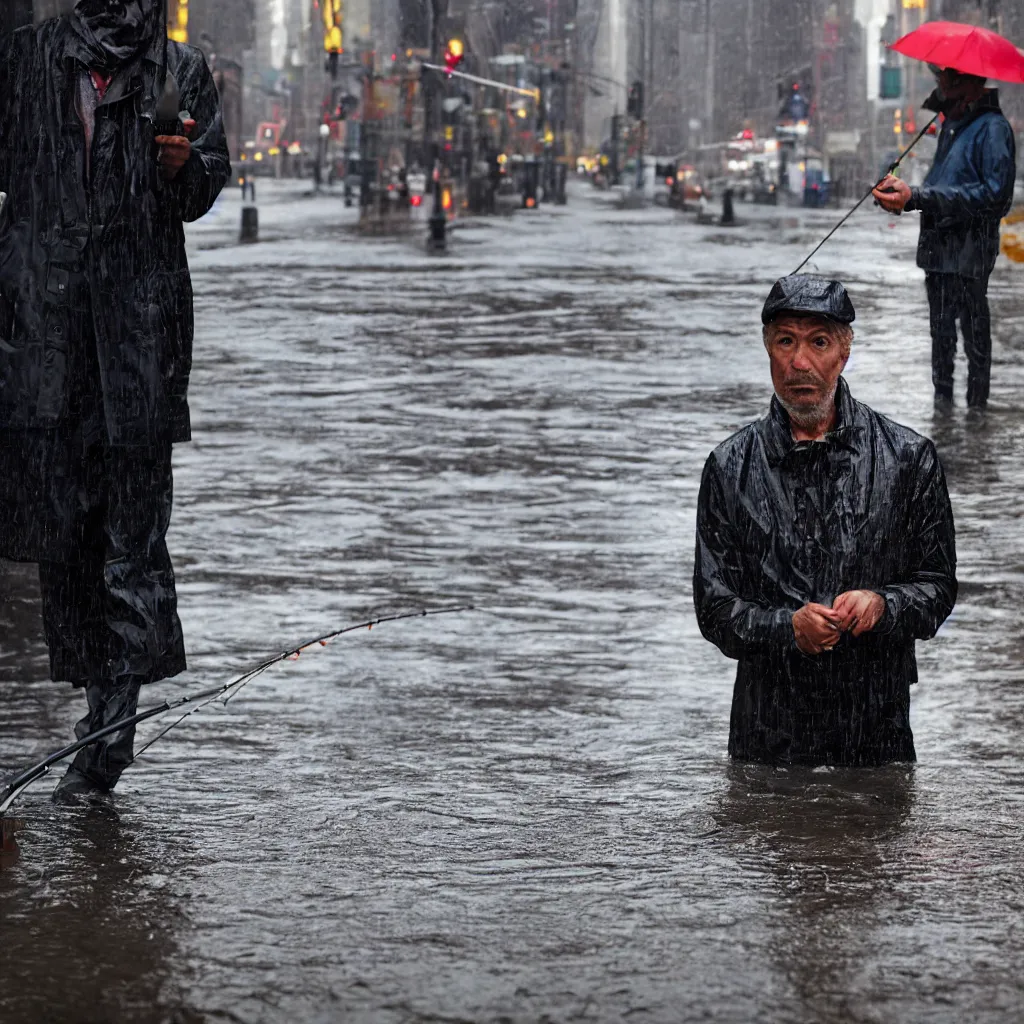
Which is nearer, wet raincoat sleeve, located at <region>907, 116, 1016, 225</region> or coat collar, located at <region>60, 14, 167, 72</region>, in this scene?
coat collar, located at <region>60, 14, 167, 72</region>

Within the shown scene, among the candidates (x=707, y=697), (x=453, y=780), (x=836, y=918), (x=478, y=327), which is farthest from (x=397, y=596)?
(x=478, y=327)

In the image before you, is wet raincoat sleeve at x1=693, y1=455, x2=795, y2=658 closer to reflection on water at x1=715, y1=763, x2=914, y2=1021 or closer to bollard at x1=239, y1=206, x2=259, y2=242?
reflection on water at x1=715, y1=763, x2=914, y2=1021

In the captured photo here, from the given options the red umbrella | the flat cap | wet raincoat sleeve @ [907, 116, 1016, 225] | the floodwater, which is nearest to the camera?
the floodwater

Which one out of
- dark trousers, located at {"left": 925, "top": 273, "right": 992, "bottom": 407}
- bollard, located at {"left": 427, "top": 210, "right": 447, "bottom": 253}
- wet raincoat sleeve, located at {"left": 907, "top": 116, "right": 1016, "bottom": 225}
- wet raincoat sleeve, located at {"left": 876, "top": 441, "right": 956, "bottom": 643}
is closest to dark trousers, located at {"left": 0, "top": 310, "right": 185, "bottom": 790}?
wet raincoat sleeve, located at {"left": 876, "top": 441, "right": 956, "bottom": 643}

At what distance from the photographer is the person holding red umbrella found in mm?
11469

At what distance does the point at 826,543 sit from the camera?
17.8 feet

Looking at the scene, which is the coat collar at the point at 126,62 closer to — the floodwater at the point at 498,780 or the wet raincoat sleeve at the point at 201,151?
the wet raincoat sleeve at the point at 201,151

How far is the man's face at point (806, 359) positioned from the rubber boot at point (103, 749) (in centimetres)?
171

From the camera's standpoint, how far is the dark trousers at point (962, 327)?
12938 millimetres

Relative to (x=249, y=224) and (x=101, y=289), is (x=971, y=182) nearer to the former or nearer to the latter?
(x=101, y=289)

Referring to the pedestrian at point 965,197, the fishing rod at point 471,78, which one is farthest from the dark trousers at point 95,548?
the fishing rod at point 471,78

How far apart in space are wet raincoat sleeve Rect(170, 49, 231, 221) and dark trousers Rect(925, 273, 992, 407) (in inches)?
305

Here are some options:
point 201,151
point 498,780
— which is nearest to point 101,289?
point 201,151

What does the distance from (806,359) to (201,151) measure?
1503 mm
